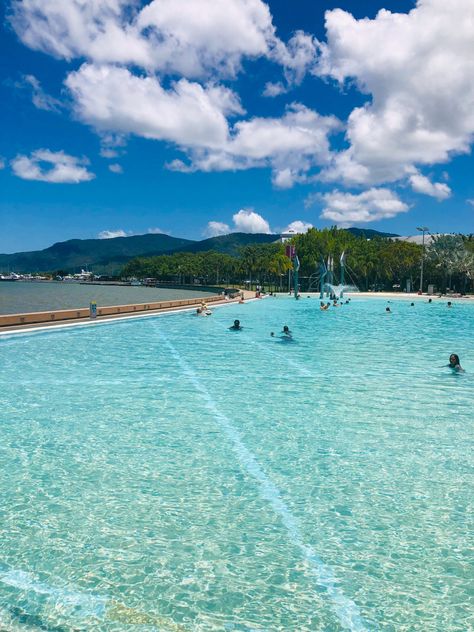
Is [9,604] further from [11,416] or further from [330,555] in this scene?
[11,416]

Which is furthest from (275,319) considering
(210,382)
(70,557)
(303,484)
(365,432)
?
(70,557)

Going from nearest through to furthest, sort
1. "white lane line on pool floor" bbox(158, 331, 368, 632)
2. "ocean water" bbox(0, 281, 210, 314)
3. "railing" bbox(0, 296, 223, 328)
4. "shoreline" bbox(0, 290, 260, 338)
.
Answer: "white lane line on pool floor" bbox(158, 331, 368, 632) < "shoreline" bbox(0, 290, 260, 338) < "railing" bbox(0, 296, 223, 328) < "ocean water" bbox(0, 281, 210, 314)

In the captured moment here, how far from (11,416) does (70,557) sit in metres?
6.64

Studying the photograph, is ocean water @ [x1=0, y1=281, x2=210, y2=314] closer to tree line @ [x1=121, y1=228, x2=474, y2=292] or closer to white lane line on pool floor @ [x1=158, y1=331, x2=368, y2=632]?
tree line @ [x1=121, y1=228, x2=474, y2=292]

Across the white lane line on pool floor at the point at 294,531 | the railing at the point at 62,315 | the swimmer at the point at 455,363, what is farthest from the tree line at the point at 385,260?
the white lane line on pool floor at the point at 294,531

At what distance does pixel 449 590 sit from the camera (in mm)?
5473

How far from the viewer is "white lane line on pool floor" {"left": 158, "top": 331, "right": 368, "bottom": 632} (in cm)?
511

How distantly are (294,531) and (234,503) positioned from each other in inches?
43.9

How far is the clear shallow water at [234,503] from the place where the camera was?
17.1 feet

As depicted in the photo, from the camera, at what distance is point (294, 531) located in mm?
6738

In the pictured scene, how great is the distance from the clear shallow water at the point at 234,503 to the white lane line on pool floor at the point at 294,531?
0.02 meters

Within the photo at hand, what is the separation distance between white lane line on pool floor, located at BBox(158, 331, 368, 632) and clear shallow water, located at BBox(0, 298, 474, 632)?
0.08ft

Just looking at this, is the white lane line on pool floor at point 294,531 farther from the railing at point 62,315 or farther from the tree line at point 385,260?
the tree line at point 385,260

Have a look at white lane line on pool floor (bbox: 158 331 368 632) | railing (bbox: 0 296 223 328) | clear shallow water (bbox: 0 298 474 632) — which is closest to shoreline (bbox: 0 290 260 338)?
railing (bbox: 0 296 223 328)
